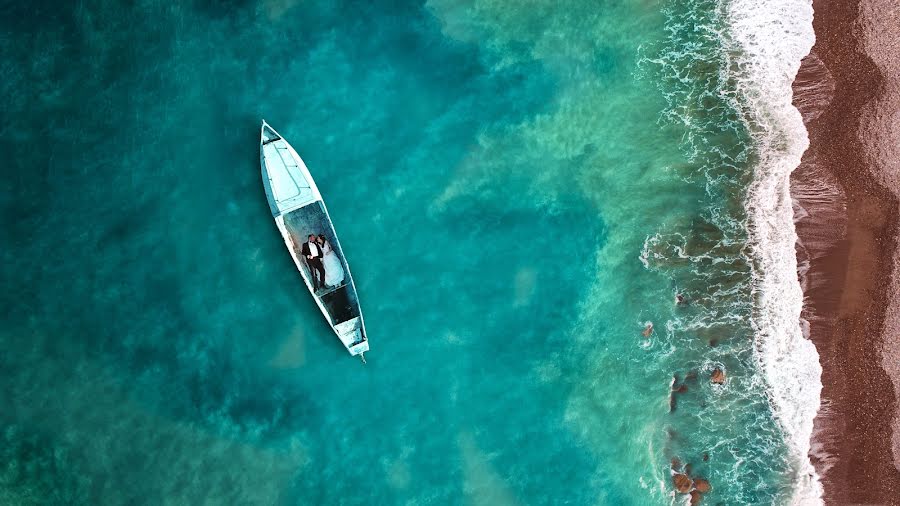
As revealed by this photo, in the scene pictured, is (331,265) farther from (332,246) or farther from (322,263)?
(332,246)

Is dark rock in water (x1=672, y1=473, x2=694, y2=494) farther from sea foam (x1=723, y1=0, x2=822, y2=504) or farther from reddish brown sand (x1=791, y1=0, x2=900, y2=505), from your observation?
reddish brown sand (x1=791, y1=0, x2=900, y2=505)

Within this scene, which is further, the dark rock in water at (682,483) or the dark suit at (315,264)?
the dark rock in water at (682,483)

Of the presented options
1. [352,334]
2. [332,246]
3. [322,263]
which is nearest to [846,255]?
[352,334]

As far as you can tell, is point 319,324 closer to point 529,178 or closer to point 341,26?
point 529,178

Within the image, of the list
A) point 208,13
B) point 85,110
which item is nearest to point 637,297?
point 208,13

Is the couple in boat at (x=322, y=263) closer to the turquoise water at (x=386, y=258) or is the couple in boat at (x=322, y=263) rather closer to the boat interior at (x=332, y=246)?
the boat interior at (x=332, y=246)

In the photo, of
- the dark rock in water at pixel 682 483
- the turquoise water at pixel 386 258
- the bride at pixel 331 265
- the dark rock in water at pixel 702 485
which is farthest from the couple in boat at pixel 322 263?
the dark rock in water at pixel 702 485
